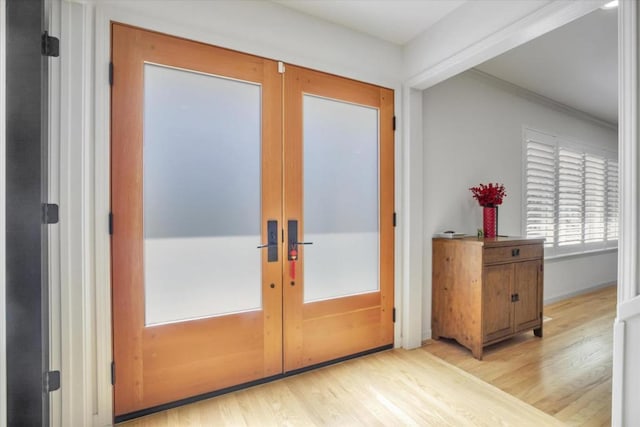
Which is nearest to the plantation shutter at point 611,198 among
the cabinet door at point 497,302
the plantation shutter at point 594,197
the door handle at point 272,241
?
the plantation shutter at point 594,197

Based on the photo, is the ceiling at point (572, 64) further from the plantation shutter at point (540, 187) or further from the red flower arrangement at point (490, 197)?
the red flower arrangement at point (490, 197)

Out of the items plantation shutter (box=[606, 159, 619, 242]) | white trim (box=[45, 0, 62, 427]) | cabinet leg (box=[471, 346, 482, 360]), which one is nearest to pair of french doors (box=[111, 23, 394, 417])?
white trim (box=[45, 0, 62, 427])

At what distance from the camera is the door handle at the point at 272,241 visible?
2095 millimetres

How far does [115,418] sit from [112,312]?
1.97ft

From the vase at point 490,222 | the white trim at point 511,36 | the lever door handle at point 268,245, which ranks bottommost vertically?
the lever door handle at point 268,245

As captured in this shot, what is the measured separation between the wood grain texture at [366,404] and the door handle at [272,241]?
869 millimetres

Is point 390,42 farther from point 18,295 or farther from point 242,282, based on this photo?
point 18,295

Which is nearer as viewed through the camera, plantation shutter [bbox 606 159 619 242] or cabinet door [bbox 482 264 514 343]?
cabinet door [bbox 482 264 514 343]

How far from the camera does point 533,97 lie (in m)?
3.71

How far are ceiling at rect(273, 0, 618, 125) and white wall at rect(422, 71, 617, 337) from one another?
0.24m

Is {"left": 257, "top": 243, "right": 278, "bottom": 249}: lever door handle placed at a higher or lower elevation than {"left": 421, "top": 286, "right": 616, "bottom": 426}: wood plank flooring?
higher

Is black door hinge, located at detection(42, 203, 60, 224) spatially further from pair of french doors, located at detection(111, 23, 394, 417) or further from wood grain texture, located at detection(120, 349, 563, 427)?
wood grain texture, located at detection(120, 349, 563, 427)

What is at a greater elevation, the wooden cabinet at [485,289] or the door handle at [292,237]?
the door handle at [292,237]

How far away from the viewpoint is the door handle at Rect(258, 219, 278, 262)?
2.10 m
